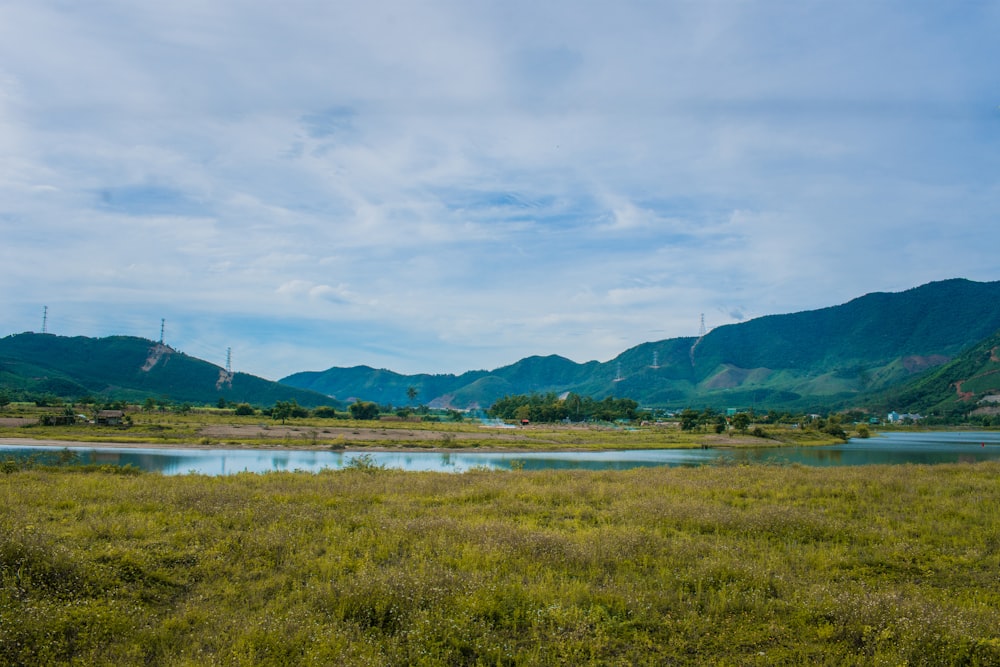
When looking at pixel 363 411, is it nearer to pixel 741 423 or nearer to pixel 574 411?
pixel 574 411

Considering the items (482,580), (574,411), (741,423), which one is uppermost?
(482,580)

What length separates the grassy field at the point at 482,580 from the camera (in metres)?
7.01

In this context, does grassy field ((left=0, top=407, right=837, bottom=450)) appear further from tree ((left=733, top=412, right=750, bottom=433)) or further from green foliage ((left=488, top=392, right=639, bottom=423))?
green foliage ((left=488, top=392, right=639, bottom=423))

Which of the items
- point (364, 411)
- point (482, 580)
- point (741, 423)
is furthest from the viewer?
point (364, 411)

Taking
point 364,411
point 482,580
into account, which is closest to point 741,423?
point 364,411

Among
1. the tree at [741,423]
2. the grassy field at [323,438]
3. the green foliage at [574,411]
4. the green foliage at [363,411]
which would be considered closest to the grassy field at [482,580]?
the grassy field at [323,438]

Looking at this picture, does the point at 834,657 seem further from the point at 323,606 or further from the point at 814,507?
the point at 814,507

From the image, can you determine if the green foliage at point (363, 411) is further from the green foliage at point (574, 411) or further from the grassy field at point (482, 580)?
the grassy field at point (482, 580)

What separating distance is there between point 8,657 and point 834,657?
9679 millimetres

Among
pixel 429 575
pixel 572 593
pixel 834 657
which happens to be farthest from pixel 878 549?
pixel 429 575

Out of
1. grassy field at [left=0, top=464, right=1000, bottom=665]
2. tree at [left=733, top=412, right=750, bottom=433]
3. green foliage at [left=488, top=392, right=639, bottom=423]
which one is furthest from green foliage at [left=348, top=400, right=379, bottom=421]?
grassy field at [left=0, top=464, right=1000, bottom=665]

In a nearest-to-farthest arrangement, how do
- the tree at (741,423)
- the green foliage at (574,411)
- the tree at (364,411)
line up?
the tree at (741,423)
the tree at (364,411)
the green foliage at (574,411)

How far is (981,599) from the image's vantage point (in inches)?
357

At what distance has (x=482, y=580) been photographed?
8.88m
